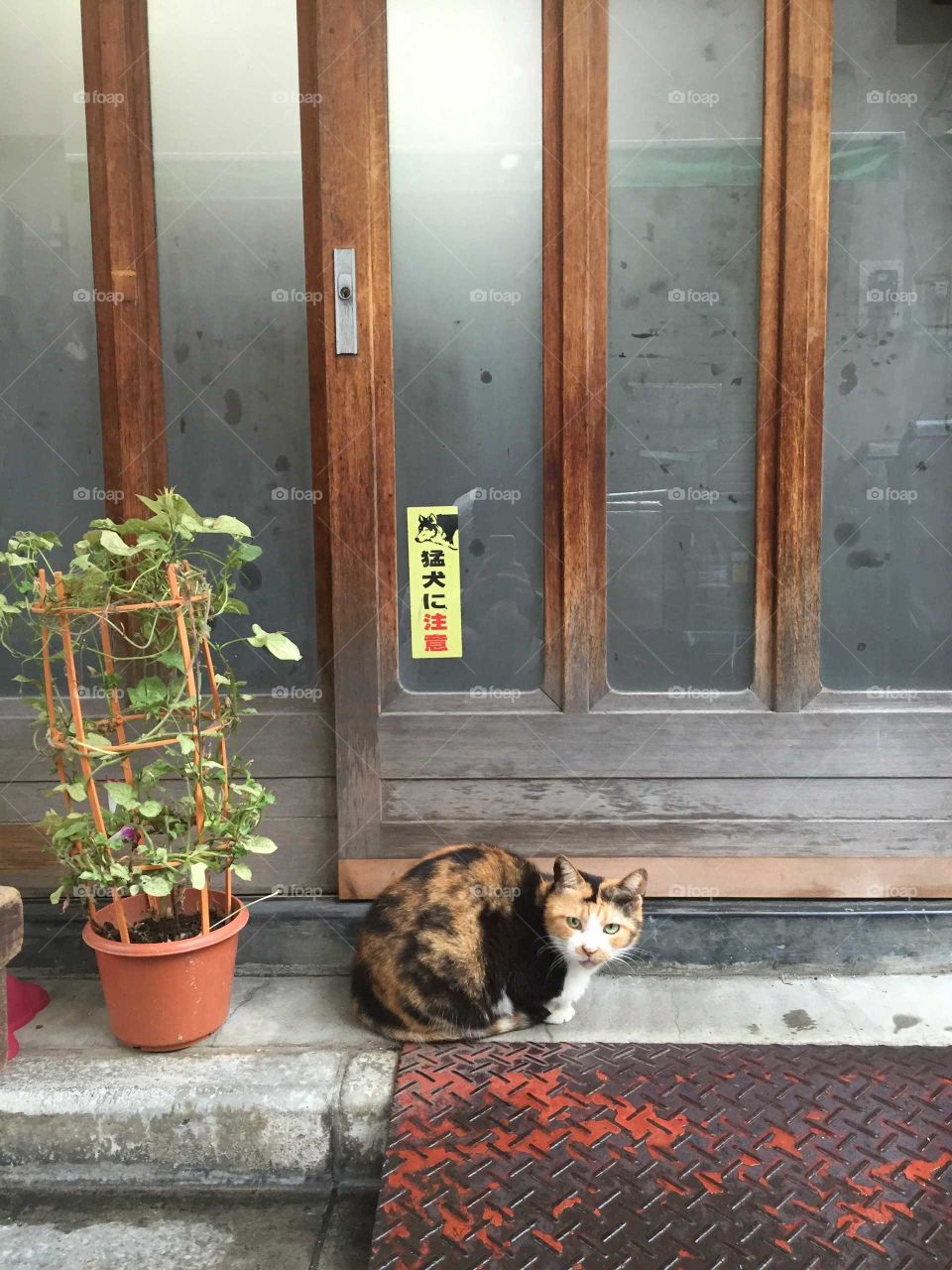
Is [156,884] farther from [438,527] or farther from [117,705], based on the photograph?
[438,527]

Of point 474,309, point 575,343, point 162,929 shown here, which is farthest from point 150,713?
point 575,343

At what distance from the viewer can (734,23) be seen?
3490mm

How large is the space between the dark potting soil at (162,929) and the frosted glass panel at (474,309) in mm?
1053

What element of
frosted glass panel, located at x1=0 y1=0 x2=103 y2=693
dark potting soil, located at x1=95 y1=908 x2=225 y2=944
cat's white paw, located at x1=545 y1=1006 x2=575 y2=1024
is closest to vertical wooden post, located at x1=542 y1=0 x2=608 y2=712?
cat's white paw, located at x1=545 y1=1006 x2=575 y2=1024

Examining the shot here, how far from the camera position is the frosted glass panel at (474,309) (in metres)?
3.54

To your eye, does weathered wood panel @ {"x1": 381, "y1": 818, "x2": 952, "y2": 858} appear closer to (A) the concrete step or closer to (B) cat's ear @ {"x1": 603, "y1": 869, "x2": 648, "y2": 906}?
(B) cat's ear @ {"x1": 603, "y1": 869, "x2": 648, "y2": 906}

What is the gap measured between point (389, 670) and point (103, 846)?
3.69 ft

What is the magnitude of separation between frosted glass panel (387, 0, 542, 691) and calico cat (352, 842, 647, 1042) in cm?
73

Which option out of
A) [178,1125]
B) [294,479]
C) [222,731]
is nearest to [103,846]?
[222,731]

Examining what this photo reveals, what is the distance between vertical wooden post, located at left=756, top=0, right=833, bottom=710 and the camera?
3.45 meters

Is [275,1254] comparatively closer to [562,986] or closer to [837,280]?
[562,986]

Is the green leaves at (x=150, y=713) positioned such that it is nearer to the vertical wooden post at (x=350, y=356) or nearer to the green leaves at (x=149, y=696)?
the green leaves at (x=149, y=696)

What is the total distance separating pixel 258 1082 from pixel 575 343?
247 centimetres

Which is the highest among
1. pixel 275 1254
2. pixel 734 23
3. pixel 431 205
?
pixel 734 23
